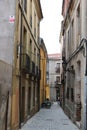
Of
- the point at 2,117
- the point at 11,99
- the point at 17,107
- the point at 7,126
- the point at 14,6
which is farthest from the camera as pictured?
the point at 17,107

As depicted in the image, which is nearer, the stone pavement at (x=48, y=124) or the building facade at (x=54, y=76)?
the stone pavement at (x=48, y=124)

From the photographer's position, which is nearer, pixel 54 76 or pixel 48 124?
pixel 48 124

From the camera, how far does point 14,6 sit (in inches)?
524

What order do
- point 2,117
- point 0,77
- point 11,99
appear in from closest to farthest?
1. point 0,77
2. point 2,117
3. point 11,99

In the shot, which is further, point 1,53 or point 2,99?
point 1,53

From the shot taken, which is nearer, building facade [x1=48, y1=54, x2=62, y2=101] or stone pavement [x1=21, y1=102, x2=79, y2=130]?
stone pavement [x1=21, y1=102, x2=79, y2=130]

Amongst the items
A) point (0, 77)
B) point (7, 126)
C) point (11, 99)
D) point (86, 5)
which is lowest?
point (7, 126)

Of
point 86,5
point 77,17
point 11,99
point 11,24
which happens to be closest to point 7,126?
point 11,99

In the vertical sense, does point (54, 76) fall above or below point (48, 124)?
above

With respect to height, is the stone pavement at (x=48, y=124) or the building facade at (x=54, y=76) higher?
the building facade at (x=54, y=76)

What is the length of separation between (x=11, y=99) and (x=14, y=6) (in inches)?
150

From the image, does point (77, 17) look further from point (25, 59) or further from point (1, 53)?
point (1, 53)

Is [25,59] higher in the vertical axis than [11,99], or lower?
higher

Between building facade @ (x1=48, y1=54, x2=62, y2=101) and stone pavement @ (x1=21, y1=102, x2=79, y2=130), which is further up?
building facade @ (x1=48, y1=54, x2=62, y2=101)
